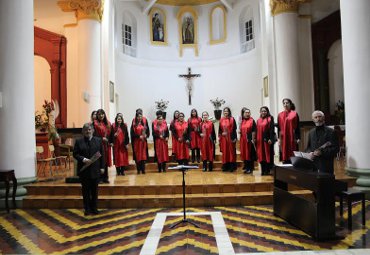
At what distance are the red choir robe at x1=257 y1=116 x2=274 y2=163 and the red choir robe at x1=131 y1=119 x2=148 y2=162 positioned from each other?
9.74ft

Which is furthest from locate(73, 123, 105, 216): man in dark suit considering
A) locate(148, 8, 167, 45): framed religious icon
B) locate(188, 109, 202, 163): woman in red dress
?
locate(148, 8, 167, 45): framed religious icon

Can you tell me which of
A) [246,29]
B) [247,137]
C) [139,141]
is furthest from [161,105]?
[247,137]

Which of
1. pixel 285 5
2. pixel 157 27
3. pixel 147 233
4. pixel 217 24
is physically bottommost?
pixel 147 233

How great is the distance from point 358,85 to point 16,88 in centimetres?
683

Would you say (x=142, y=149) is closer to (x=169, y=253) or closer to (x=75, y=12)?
(x=169, y=253)

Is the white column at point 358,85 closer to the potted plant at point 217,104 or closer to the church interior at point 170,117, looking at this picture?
the church interior at point 170,117

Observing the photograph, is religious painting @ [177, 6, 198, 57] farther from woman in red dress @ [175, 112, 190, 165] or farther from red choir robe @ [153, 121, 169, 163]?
red choir robe @ [153, 121, 169, 163]

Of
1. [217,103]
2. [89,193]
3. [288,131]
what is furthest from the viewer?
[217,103]

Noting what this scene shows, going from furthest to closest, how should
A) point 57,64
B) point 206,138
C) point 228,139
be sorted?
point 57,64 < point 206,138 < point 228,139

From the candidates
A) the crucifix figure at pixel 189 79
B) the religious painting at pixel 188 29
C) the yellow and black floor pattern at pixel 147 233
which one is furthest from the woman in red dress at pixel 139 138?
the religious painting at pixel 188 29

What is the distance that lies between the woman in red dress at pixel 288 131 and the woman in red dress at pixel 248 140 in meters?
0.72

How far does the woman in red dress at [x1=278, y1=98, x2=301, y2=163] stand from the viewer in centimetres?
794

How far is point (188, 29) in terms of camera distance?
19562 millimetres

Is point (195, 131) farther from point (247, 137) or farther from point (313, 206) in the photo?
point (313, 206)
